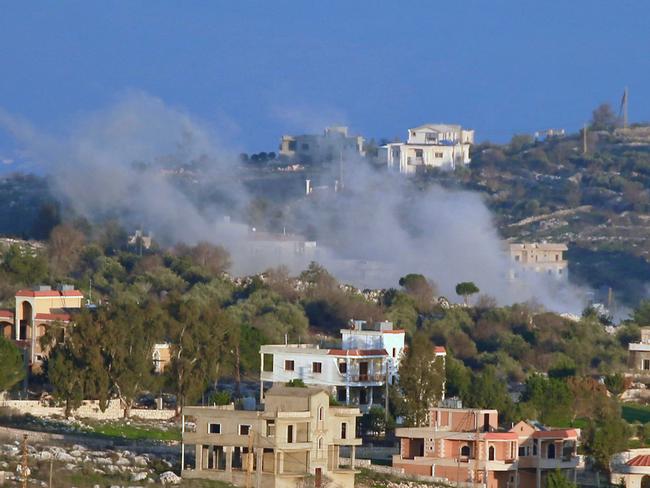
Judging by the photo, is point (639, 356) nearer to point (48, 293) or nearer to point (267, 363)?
point (267, 363)

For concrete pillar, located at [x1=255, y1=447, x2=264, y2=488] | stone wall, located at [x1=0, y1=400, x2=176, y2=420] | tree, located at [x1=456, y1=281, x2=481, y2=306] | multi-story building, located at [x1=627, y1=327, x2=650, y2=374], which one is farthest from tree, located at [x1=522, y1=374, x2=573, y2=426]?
tree, located at [x1=456, y1=281, x2=481, y2=306]

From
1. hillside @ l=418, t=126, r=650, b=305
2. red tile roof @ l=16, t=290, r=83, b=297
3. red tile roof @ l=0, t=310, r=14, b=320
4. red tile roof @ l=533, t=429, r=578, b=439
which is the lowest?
red tile roof @ l=533, t=429, r=578, b=439

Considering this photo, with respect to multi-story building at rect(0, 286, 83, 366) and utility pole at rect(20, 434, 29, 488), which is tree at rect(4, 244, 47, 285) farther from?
utility pole at rect(20, 434, 29, 488)

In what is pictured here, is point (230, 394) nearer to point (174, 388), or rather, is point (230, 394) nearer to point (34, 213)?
point (174, 388)

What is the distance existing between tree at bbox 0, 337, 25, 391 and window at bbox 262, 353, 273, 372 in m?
5.90

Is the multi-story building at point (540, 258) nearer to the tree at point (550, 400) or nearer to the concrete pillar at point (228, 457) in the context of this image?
the tree at point (550, 400)

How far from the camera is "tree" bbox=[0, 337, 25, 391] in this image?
5259 cm

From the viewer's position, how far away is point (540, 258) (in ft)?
312

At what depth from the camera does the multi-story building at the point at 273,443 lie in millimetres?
44562

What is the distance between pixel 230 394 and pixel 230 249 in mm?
30242

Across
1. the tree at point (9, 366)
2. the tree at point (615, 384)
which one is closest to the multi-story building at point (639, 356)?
the tree at point (615, 384)

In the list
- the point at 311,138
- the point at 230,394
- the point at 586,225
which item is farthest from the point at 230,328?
the point at 311,138

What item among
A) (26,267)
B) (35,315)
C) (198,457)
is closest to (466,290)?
(26,267)

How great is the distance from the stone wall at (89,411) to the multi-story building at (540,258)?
128 ft
